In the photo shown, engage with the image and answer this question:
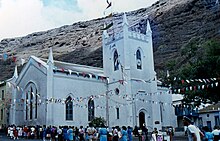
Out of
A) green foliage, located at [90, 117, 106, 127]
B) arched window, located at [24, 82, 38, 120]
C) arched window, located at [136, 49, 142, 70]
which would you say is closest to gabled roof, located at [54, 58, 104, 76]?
arched window, located at [24, 82, 38, 120]

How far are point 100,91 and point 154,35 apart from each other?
7163 cm

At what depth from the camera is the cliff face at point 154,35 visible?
306ft

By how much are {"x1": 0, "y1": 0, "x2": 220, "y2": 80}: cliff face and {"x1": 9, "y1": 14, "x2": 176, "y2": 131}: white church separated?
143 ft

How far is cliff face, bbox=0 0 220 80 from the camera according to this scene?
306 feet

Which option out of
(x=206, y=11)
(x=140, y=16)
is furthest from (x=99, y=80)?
(x=140, y=16)

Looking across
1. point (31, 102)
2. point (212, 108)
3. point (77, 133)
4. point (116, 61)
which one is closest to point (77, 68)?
point (116, 61)

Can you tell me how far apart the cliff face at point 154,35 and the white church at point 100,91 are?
143ft

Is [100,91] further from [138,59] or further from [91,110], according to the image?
[138,59]

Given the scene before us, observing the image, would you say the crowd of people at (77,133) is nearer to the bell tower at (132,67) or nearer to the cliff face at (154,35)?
the bell tower at (132,67)

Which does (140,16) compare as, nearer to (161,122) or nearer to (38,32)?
(38,32)

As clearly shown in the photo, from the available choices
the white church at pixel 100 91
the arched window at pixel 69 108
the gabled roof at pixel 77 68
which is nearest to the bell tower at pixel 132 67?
the white church at pixel 100 91

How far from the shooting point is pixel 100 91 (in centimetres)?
3753

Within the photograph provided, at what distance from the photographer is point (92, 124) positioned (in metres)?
33.2

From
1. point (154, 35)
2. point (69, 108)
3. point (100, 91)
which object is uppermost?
point (154, 35)
